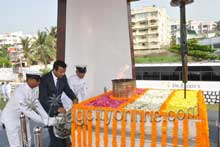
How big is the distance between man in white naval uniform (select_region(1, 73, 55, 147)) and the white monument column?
1.07m

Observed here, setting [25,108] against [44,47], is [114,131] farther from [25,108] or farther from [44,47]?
[44,47]

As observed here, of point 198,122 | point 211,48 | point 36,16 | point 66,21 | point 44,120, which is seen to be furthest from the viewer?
point 211,48

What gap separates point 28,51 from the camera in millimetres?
19203

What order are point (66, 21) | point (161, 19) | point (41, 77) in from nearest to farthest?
point (41, 77), point (66, 21), point (161, 19)

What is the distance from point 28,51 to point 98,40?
1743 cm

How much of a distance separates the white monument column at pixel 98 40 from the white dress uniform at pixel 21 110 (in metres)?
1.07

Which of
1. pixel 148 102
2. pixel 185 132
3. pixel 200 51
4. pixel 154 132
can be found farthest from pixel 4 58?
pixel 185 132

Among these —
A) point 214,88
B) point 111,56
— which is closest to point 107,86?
point 111,56

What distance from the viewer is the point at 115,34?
3.30 meters

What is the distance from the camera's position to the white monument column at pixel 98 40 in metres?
2.89

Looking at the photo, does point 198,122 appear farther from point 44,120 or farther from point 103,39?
point 103,39

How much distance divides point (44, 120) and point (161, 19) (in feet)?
86.1

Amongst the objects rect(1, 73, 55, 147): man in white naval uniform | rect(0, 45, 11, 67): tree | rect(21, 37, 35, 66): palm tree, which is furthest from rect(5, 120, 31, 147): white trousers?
rect(21, 37, 35, 66): palm tree

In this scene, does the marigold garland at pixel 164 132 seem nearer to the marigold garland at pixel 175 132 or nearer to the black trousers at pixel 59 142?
the marigold garland at pixel 175 132
